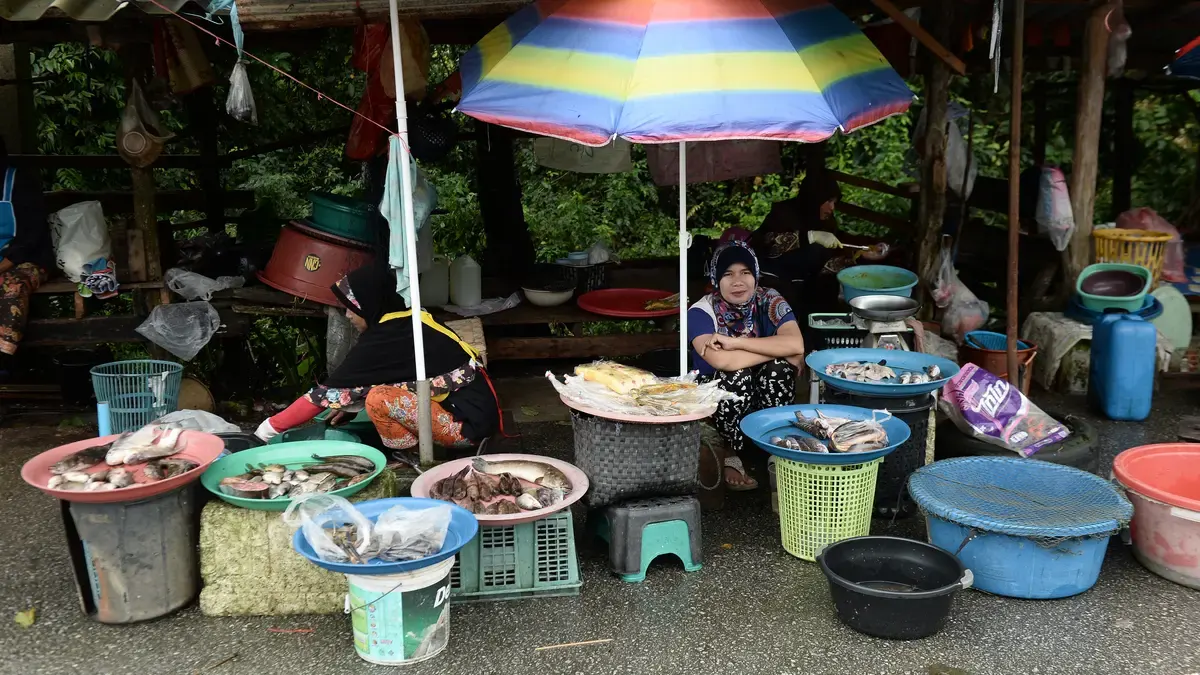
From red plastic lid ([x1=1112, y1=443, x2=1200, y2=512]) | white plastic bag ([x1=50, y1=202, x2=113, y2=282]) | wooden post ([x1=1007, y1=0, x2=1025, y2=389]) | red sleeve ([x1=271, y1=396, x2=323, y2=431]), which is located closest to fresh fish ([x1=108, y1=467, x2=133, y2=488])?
red sleeve ([x1=271, y1=396, x2=323, y2=431])

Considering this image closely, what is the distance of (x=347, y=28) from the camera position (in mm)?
6750

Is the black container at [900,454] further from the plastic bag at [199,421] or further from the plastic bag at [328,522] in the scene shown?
the plastic bag at [199,421]

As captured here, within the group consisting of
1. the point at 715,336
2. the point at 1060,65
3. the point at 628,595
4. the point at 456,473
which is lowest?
the point at 628,595

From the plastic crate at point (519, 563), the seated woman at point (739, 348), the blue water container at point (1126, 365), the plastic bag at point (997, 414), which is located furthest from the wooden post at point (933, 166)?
the plastic crate at point (519, 563)

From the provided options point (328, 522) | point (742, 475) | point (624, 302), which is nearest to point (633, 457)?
point (742, 475)

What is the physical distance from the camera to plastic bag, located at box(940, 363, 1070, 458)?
5.21m

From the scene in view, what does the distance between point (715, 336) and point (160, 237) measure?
4424 millimetres

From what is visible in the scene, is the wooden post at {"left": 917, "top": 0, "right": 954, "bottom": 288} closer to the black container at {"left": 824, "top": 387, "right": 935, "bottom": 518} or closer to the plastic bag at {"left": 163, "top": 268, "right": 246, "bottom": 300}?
the black container at {"left": 824, "top": 387, "right": 935, "bottom": 518}

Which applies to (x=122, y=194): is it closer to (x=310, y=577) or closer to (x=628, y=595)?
(x=310, y=577)

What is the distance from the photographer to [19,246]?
22.2 feet

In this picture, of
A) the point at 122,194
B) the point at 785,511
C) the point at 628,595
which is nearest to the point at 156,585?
the point at 628,595

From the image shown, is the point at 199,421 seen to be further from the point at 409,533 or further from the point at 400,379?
the point at 409,533

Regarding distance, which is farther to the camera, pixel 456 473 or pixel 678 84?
pixel 456 473

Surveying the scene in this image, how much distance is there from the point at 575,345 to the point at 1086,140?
13.0ft
